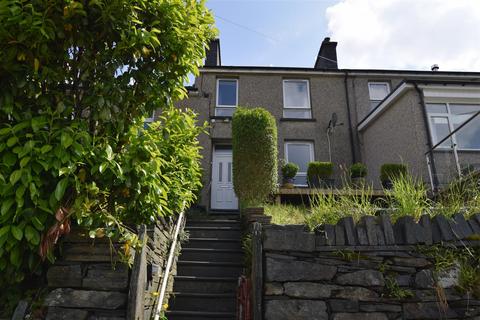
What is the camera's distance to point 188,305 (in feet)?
16.0

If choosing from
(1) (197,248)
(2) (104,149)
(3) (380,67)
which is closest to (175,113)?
(2) (104,149)

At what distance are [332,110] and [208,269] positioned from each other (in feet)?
28.2

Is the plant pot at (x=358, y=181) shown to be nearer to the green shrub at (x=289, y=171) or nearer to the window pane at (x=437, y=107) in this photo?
the green shrub at (x=289, y=171)

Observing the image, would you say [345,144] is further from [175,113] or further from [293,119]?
[175,113]

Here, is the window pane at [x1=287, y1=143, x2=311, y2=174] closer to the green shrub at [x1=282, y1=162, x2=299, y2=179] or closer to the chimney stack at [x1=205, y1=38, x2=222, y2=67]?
the green shrub at [x1=282, y1=162, x2=299, y2=179]

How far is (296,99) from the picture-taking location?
12.8 m

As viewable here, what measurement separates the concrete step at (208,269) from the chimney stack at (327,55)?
34.1 ft

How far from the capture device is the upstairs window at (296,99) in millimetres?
12570

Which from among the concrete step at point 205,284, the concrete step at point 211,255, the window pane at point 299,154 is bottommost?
the concrete step at point 205,284

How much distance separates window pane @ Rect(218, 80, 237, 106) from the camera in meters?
12.5

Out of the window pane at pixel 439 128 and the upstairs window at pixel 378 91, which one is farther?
the upstairs window at pixel 378 91

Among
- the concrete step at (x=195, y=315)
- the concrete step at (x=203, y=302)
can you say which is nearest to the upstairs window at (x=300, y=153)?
the concrete step at (x=203, y=302)

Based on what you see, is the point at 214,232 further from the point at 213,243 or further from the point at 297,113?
the point at 297,113

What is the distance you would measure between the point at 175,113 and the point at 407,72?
12030 mm
